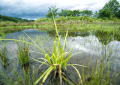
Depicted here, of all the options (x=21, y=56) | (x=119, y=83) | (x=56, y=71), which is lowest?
(x=119, y=83)

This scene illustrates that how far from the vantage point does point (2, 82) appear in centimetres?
138

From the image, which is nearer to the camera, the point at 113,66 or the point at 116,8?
the point at 113,66

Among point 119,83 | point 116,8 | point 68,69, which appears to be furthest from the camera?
point 116,8

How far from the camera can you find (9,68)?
6.01 ft

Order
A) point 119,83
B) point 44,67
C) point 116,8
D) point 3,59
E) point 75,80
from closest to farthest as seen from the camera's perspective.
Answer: point 119,83, point 75,80, point 44,67, point 3,59, point 116,8

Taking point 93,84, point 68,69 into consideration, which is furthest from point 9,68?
A: point 93,84

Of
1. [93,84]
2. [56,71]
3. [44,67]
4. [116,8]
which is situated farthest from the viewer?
[116,8]

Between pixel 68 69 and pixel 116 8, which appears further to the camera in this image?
pixel 116 8

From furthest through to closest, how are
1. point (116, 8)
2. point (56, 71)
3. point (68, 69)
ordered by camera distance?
point (116, 8), point (68, 69), point (56, 71)

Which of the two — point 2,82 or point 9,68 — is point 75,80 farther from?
point 9,68

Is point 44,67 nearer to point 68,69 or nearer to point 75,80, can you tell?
point 68,69

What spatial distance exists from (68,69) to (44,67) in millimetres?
623

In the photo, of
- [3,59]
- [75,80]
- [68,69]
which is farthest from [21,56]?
[75,80]

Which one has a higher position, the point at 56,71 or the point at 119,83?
the point at 56,71
